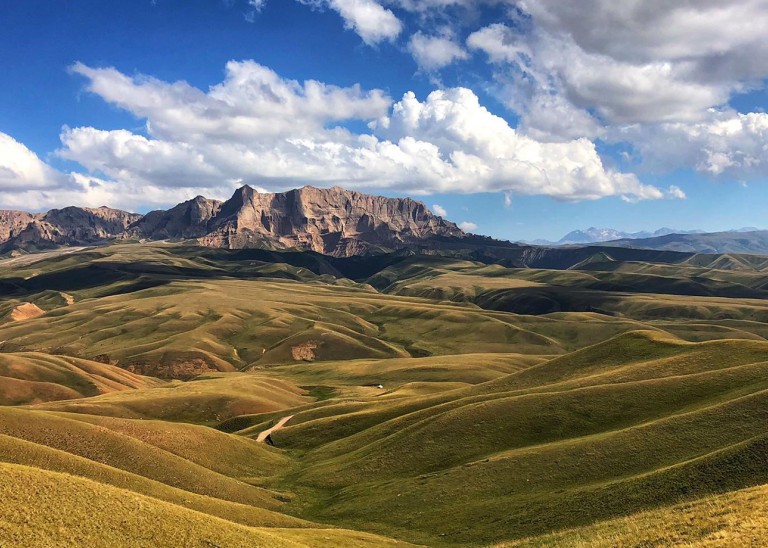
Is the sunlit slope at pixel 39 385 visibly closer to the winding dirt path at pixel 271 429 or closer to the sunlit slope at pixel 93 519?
the winding dirt path at pixel 271 429

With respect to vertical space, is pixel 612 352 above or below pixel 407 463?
above

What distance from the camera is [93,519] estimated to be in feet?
137

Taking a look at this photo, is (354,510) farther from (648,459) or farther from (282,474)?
(648,459)

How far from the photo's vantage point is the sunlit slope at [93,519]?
126 ft

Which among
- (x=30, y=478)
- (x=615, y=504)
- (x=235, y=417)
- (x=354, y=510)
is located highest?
(x=30, y=478)

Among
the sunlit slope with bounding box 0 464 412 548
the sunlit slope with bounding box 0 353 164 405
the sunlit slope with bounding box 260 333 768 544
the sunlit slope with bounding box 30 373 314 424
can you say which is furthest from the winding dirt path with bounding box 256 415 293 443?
the sunlit slope with bounding box 0 353 164 405

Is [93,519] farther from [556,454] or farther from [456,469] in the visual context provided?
[556,454]

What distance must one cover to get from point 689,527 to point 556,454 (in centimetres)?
3253

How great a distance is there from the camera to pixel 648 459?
61594mm

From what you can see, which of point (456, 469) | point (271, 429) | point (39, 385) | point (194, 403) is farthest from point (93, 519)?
point (39, 385)

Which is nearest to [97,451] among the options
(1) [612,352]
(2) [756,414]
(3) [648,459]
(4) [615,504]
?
(4) [615,504]

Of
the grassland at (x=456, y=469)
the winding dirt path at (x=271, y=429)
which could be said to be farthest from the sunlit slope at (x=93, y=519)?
the winding dirt path at (x=271, y=429)

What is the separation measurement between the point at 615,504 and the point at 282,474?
196ft

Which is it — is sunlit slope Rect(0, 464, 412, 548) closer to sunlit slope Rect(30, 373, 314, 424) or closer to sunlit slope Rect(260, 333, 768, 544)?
sunlit slope Rect(260, 333, 768, 544)
